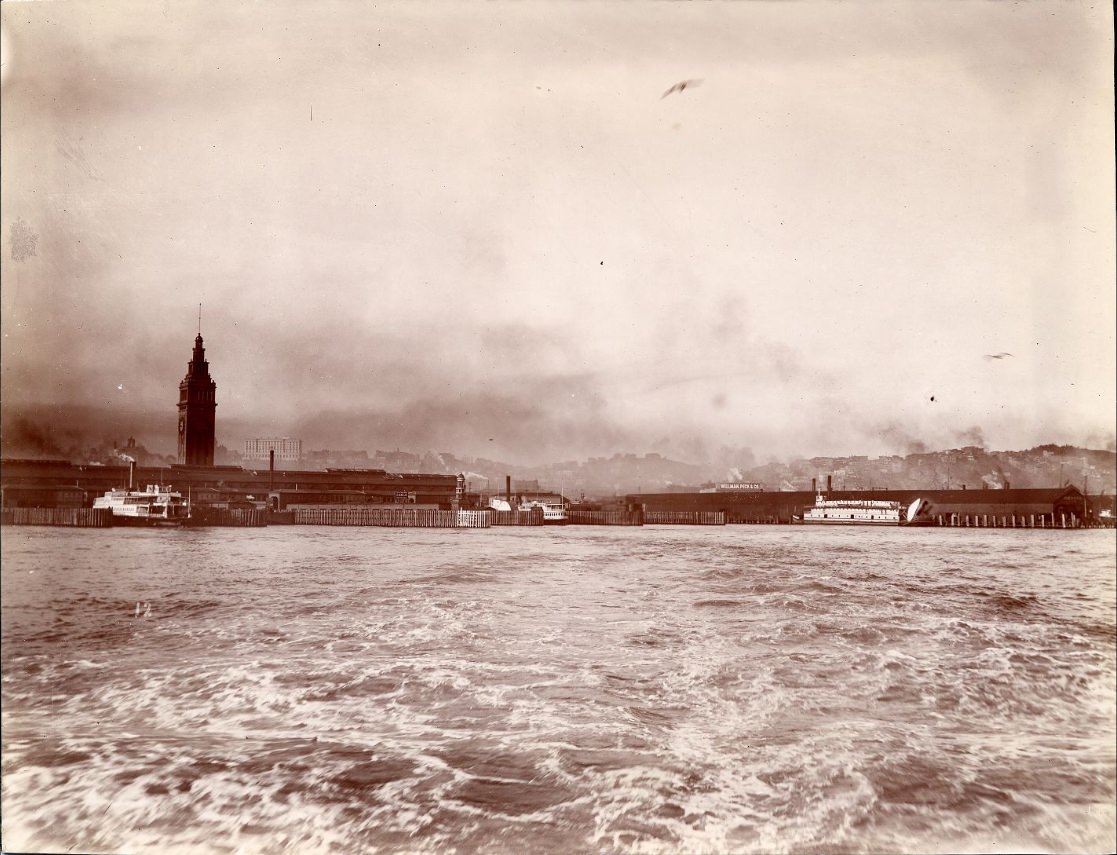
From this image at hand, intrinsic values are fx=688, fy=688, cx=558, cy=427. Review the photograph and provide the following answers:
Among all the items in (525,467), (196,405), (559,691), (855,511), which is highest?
(196,405)

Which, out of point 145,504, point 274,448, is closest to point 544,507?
point 274,448

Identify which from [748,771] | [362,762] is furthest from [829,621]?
[362,762]

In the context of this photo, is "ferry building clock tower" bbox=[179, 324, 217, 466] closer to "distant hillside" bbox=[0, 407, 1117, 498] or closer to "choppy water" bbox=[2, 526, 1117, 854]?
"distant hillside" bbox=[0, 407, 1117, 498]

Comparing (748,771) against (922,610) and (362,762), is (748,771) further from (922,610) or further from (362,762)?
(362,762)

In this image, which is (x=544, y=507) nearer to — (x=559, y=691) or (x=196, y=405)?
(x=559, y=691)

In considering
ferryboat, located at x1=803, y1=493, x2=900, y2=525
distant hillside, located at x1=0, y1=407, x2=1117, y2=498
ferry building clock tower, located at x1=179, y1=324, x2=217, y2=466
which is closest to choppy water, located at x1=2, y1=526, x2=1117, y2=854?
ferryboat, located at x1=803, y1=493, x2=900, y2=525
